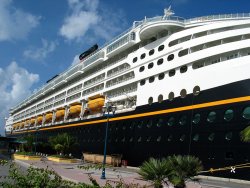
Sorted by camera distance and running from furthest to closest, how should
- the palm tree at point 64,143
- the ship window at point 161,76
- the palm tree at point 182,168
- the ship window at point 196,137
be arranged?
the palm tree at point 64,143, the ship window at point 161,76, the ship window at point 196,137, the palm tree at point 182,168

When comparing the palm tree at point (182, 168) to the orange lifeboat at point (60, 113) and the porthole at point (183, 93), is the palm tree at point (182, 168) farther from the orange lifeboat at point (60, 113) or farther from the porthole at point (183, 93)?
the orange lifeboat at point (60, 113)

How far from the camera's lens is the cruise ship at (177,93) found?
20.1m

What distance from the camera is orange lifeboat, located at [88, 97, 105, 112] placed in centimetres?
3747

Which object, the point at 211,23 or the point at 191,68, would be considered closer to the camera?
the point at 191,68

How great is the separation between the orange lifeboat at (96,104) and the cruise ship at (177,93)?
0.37 feet

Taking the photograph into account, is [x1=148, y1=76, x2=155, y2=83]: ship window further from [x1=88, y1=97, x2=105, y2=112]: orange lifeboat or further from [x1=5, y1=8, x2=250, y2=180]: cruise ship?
[x1=88, y1=97, x2=105, y2=112]: orange lifeboat

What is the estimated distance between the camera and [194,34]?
25734mm

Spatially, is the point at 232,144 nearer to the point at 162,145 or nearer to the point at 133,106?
the point at 162,145

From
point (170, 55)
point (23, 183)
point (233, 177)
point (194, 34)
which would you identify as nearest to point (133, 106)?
point (170, 55)

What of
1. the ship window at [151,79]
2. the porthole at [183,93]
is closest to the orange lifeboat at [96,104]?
the ship window at [151,79]

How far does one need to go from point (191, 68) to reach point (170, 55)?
9.95 feet

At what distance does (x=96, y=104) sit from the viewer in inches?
1494

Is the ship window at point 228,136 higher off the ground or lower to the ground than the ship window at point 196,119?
lower

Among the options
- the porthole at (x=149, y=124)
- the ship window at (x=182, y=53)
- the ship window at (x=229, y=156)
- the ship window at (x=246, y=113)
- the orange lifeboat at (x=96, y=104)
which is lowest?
the ship window at (x=229, y=156)
